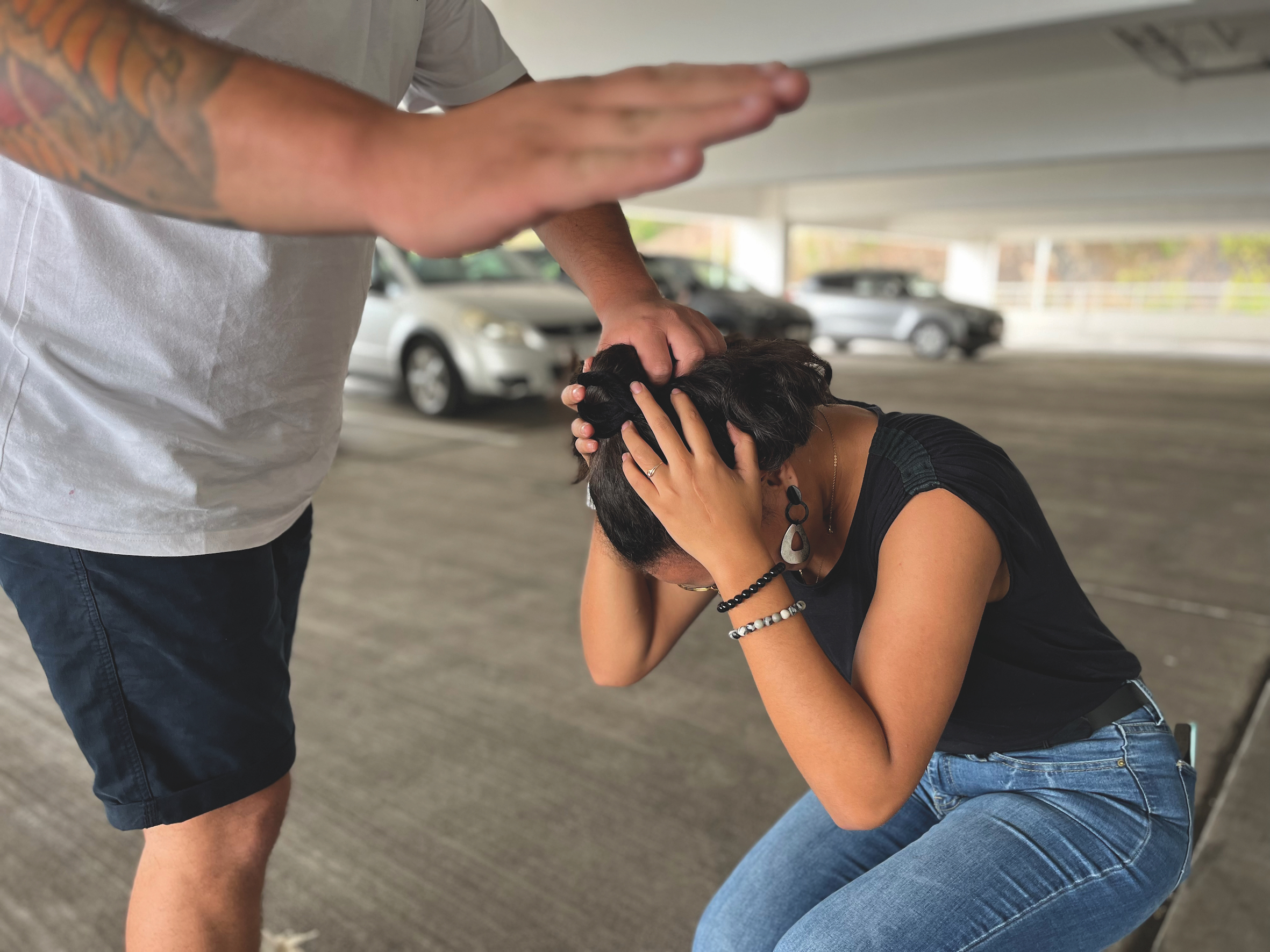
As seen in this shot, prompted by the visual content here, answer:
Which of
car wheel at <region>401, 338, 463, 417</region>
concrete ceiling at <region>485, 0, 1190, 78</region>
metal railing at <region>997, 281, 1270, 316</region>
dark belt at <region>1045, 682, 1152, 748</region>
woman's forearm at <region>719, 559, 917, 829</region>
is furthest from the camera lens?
metal railing at <region>997, 281, 1270, 316</region>

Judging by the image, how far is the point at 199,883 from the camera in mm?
1078

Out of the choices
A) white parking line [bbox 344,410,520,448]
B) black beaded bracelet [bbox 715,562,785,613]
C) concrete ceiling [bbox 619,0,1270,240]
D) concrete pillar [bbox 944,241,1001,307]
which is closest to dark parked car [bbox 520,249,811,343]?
concrete ceiling [bbox 619,0,1270,240]

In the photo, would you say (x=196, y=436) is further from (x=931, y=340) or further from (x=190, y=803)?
(x=931, y=340)

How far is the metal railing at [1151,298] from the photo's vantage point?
81.0 feet

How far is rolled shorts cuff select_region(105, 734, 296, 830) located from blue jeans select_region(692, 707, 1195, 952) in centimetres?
65

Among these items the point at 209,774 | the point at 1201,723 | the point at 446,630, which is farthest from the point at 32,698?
the point at 1201,723

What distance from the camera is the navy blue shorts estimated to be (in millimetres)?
1003

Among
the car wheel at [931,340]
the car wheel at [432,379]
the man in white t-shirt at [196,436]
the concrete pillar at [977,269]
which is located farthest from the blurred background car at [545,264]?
the concrete pillar at [977,269]

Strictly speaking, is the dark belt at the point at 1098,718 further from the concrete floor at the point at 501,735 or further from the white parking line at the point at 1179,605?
the white parking line at the point at 1179,605

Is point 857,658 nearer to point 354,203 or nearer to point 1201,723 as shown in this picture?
point 354,203

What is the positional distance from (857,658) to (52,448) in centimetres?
90

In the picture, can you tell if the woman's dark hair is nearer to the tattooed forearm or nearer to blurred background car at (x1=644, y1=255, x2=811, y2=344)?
the tattooed forearm

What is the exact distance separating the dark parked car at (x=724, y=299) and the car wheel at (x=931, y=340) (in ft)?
5.41

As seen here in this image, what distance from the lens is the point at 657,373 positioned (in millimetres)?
1073
